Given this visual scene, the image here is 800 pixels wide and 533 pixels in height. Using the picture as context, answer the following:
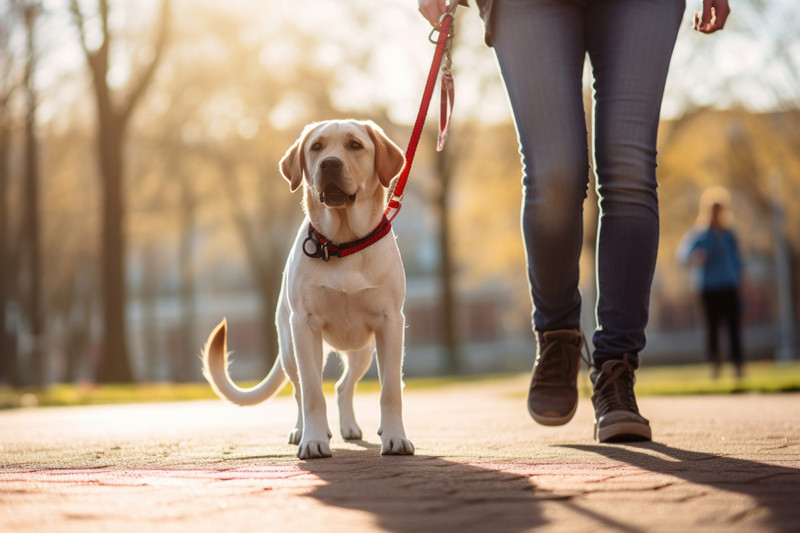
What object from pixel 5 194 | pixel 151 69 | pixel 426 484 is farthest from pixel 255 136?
pixel 426 484

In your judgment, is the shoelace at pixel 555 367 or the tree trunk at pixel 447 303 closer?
the shoelace at pixel 555 367

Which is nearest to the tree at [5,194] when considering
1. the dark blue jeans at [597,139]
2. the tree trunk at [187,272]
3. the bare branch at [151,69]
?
the tree trunk at [187,272]

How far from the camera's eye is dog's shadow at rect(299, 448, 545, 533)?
2.29m

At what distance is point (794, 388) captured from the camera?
362 inches

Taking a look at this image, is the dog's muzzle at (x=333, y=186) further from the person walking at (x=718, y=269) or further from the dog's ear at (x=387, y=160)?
the person walking at (x=718, y=269)

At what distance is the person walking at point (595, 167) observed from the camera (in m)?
4.23

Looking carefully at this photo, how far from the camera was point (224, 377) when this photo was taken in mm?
5039

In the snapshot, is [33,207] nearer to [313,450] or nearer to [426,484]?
[313,450]

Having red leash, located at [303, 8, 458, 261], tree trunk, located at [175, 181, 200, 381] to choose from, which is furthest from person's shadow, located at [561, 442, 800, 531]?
tree trunk, located at [175, 181, 200, 381]

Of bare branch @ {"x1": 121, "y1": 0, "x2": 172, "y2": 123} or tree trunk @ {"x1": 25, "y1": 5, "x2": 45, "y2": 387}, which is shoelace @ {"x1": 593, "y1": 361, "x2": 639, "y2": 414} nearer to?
bare branch @ {"x1": 121, "y1": 0, "x2": 172, "y2": 123}

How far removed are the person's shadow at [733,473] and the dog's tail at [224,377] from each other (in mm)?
1700

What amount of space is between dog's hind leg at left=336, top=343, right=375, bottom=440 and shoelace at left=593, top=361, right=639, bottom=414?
1231 mm

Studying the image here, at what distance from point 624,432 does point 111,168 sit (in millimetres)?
16516

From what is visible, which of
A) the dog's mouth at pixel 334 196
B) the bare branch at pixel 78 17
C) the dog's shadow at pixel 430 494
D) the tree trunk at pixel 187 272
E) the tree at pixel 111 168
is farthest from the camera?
the tree trunk at pixel 187 272
